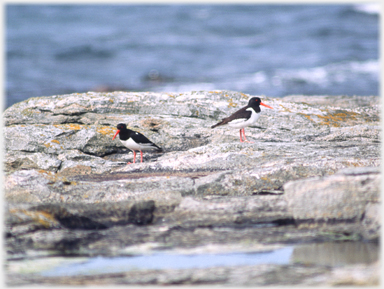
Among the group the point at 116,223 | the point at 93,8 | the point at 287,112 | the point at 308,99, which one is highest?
the point at 93,8

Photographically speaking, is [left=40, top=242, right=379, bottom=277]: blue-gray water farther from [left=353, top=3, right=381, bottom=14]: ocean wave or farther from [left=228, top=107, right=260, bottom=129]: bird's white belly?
[left=353, top=3, right=381, bottom=14]: ocean wave

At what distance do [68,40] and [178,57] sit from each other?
55.1 ft

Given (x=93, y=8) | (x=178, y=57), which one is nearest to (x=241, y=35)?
(x=178, y=57)

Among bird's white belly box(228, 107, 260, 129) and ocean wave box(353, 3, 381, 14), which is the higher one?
ocean wave box(353, 3, 381, 14)

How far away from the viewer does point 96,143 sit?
8781mm

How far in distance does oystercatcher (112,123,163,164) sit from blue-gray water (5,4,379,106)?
17502 millimetres

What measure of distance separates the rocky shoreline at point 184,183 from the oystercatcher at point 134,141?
363mm

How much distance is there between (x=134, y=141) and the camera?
26.7ft

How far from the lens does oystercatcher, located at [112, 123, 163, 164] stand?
26.7 ft

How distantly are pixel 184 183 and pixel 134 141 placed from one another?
2.15 meters

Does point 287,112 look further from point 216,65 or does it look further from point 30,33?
point 30,33

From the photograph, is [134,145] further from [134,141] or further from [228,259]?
[228,259]

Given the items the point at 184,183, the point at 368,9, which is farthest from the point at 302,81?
the point at 368,9

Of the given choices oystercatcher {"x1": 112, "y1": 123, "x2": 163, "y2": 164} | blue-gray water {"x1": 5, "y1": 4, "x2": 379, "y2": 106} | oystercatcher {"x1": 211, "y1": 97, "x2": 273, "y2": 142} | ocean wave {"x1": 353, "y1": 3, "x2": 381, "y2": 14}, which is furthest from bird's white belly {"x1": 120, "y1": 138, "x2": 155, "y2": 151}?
ocean wave {"x1": 353, "y1": 3, "x2": 381, "y2": 14}
